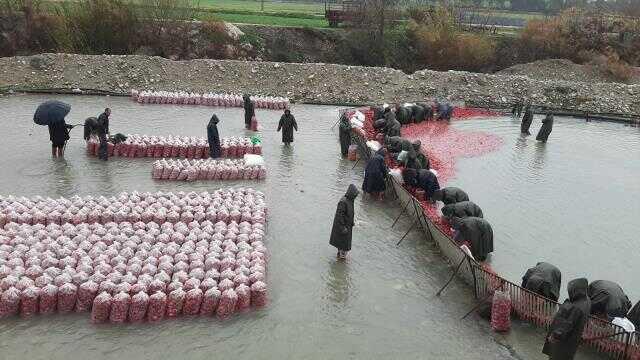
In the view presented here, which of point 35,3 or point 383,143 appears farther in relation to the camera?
point 35,3

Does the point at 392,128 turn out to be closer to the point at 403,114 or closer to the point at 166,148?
the point at 403,114

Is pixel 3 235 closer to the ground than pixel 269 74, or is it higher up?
closer to the ground

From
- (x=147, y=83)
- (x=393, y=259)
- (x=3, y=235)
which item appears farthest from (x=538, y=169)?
Result: (x=147, y=83)

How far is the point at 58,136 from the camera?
14.6 meters

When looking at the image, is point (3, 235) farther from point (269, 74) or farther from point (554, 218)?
point (269, 74)

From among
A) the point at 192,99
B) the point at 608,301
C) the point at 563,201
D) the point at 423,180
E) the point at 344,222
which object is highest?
the point at 192,99

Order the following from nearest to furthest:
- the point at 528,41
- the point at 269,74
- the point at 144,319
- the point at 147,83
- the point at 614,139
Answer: the point at 144,319, the point at 614,139, the point at 147,83, the point at 269,74, the point at 528,41

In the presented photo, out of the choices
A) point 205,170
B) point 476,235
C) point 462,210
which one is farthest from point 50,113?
point 476,235

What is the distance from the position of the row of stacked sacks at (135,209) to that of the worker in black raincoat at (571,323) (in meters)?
5.63

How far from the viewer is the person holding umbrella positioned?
1395cm

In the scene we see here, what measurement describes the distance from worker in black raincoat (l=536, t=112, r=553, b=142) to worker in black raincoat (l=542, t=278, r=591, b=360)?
13936 millimetres

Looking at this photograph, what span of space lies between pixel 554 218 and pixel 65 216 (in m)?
10.3

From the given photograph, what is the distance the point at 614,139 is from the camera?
846 inches

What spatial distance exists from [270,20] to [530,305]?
1510 inches
